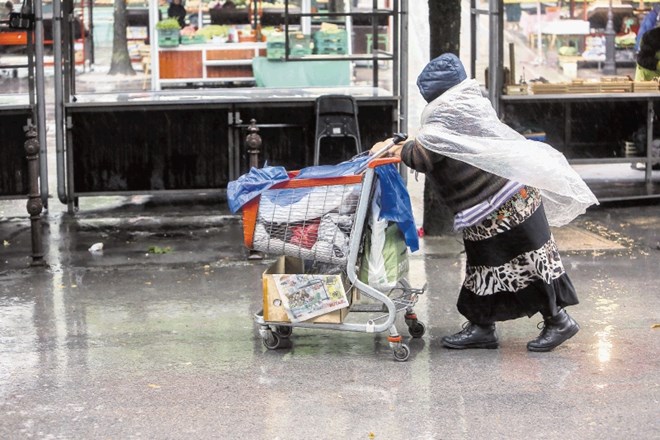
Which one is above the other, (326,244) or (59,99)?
(59,99)

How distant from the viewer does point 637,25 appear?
14.5 m

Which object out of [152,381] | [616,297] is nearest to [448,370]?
[152,381]

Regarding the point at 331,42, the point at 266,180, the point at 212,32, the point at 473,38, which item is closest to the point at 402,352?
the point at 266,180

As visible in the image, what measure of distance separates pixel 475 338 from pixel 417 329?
1.38 feet

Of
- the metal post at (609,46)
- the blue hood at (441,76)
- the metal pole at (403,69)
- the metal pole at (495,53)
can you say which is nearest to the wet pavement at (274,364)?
the blue hood at (441,76)

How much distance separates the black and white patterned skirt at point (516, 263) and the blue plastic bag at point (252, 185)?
1.13 metres

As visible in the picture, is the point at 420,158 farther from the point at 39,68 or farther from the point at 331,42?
the point at 331,42

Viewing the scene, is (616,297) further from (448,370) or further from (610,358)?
(448,370)

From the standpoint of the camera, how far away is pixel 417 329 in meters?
7.41

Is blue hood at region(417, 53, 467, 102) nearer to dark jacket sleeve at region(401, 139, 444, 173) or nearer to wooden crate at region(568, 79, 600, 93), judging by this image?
dark jacket sleeve at region(401, 139, 444, 173)

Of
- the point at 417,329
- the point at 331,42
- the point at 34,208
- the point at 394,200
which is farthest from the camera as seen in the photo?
the point at 331,42

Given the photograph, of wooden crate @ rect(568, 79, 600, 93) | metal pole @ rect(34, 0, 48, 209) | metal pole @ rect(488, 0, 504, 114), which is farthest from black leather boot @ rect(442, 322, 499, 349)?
wooden crate @ rect(568, 79, 600, 93)

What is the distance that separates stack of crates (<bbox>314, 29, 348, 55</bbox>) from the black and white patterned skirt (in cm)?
883

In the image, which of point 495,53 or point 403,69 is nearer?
point 495,53
